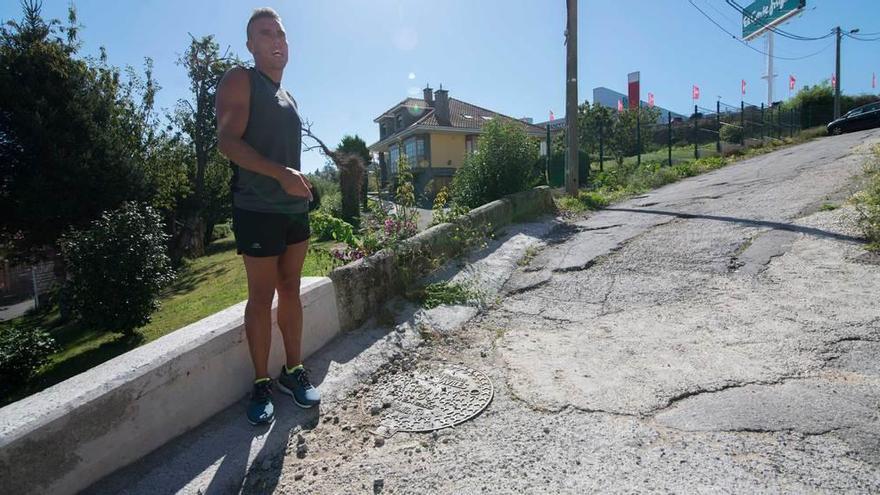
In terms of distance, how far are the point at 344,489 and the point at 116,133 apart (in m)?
12.9

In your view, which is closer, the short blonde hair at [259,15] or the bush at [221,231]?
the short blonde hair at [259,15]

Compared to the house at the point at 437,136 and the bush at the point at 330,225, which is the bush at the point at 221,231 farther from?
the bush at the point at 330,225

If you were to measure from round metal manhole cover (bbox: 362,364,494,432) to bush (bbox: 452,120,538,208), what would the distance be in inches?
163

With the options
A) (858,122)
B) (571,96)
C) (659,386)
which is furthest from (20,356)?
(858,122)

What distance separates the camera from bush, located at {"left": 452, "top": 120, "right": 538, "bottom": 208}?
6414 mm

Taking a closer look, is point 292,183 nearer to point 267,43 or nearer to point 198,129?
point 267,43

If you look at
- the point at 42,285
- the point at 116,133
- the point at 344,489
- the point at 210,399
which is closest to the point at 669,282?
the point at 344,489

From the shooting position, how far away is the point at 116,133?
11297 millimetres

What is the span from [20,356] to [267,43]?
7.00 meters

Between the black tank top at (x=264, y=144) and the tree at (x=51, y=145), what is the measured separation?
10762mm

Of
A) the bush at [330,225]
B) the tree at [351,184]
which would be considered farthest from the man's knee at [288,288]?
the tree at [351,184]

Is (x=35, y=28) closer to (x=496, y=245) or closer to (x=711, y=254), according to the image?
(x=496, y=245)

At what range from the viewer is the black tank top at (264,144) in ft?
6.67

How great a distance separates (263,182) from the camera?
206 cm
